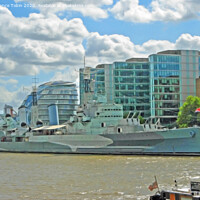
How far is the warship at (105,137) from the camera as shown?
1496 inches

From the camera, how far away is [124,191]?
20422mm

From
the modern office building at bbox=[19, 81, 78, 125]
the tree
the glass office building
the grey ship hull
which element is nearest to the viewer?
the grey ship hull

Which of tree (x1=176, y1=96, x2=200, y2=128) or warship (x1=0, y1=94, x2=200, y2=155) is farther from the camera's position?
tree (x1=176, y1=96, x2=200, y2=128)

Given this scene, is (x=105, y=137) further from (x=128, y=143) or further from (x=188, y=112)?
(x=188, y=112)

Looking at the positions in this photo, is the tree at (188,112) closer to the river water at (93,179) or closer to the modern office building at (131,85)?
the modern office building at (131,85)

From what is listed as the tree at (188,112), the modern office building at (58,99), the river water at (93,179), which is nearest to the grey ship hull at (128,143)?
the river water at (93,179)

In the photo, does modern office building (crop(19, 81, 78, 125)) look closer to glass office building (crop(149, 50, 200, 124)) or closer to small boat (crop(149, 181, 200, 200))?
glass office building (crop(149, 50, 200, 124))

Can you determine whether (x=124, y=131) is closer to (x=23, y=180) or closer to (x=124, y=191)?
(x=23, y=180)

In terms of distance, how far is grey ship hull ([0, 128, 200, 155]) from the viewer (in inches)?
1474

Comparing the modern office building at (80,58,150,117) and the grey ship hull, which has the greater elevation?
the modern office building at (80,58,150,117)

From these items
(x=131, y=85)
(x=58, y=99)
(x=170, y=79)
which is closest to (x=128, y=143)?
(x=170, y=79)

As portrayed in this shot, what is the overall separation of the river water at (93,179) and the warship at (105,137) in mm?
5920

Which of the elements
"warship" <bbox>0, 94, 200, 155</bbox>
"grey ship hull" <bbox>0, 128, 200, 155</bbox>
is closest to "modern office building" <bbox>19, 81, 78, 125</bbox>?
"warship" <bbox>0, 94, 200, 155</bbox>

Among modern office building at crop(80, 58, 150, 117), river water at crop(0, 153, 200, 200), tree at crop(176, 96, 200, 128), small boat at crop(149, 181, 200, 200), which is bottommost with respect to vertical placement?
river water at crop(0, 153, 200, 200)
